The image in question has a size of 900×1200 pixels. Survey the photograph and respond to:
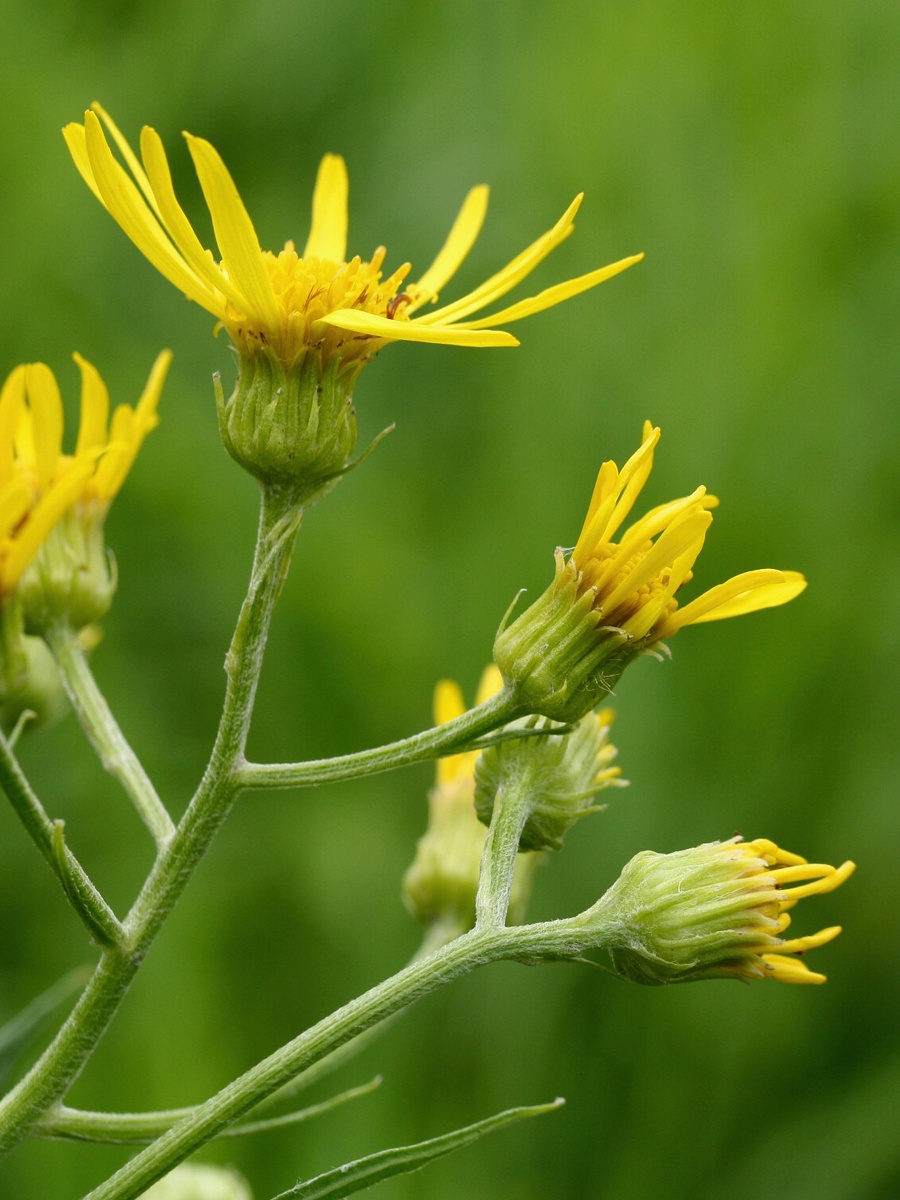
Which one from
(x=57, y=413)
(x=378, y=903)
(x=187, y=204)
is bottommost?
(x=378, y=903)

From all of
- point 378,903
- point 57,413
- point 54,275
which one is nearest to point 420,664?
point 378,903

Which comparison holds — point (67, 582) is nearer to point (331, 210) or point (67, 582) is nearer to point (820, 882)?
point (331, 210)

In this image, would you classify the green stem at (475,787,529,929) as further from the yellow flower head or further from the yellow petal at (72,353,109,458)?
the yellow petal at (72,353,109,458)

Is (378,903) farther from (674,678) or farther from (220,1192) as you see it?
(220,1192)

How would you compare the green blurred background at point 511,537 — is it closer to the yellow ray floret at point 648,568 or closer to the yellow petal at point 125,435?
the yellow petal at point 125,435

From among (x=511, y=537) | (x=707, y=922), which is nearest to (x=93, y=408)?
(x=707, y=922)

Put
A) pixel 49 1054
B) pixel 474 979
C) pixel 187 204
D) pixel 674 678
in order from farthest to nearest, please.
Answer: pixel 187 204 → pixel 674 678 → pixel 474 979 → pixel 49 1054

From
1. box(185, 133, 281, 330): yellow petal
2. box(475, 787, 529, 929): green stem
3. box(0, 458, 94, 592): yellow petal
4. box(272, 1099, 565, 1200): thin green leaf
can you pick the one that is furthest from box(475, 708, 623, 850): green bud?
box(0, 458, 94, 592): yellow petal
